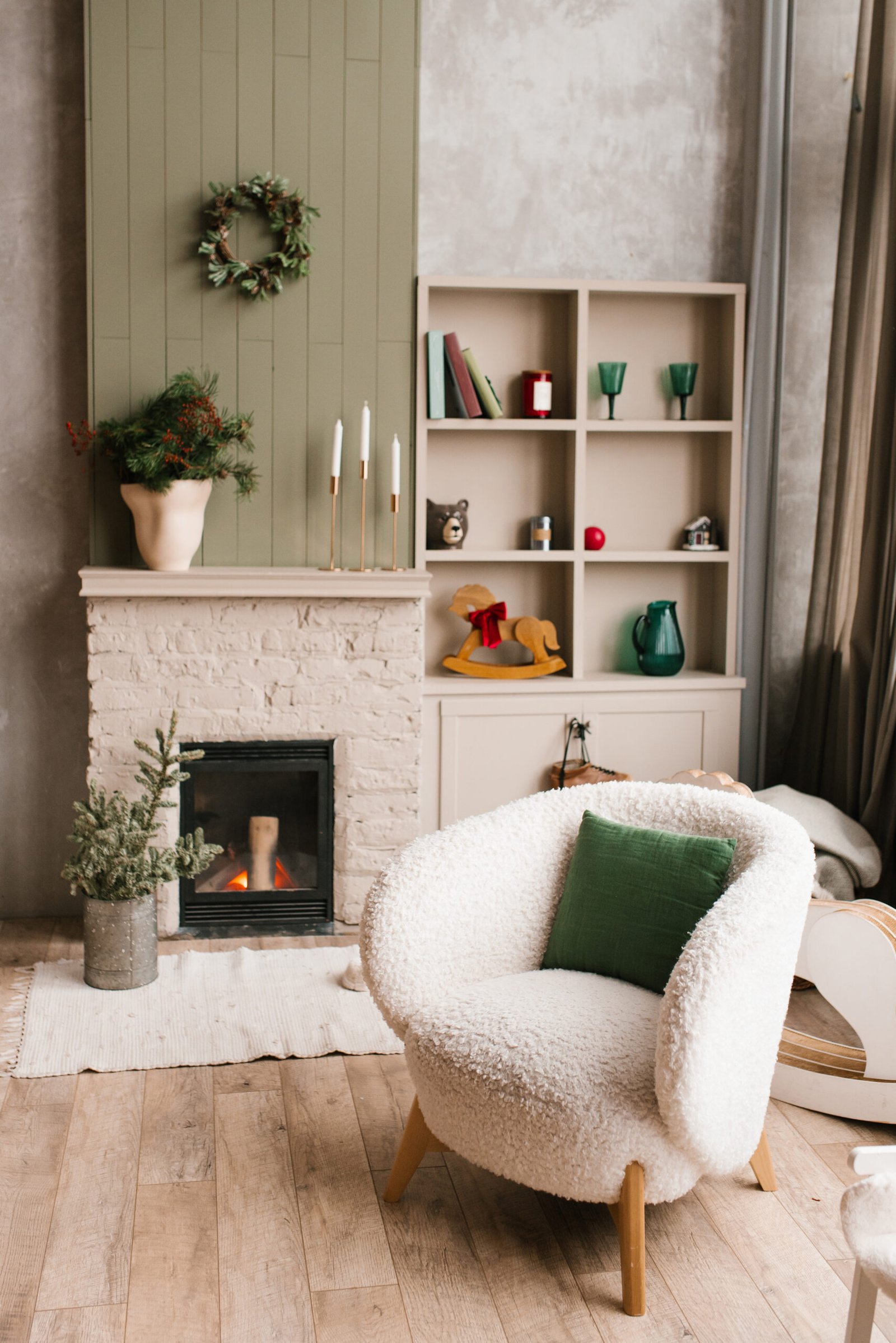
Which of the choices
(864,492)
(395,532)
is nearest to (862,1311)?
(395,532)

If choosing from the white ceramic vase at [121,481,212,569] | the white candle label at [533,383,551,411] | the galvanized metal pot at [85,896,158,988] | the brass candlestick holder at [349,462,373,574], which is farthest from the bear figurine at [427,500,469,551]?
the galvanized metal pot at [85,896,158,988]

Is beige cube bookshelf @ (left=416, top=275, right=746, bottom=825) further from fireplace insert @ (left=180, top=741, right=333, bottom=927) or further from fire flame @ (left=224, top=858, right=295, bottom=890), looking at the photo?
fire flame @ (left=224, top=858, right=295, bottom=890)

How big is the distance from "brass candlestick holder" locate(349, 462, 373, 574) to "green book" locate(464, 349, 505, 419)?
0.47 m

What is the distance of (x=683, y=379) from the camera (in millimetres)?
3754

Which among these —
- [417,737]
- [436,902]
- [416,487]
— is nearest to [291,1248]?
[436,902]

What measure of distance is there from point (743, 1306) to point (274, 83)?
3229 millimetres

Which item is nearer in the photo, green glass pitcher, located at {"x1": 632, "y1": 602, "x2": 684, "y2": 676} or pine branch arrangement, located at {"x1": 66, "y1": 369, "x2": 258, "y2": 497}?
pine branch arrangement, located at {"x1": 66, "y1": 369, "x2": 258, "y2": 497}

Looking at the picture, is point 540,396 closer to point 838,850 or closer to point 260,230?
point 260,230

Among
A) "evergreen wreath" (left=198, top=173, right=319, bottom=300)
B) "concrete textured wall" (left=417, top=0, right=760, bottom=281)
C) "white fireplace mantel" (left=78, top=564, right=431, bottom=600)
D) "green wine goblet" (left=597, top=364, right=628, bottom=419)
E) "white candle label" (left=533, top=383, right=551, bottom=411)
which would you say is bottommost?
"white fireplace mantel" (left=78, top=564, right=431, bottom=600)

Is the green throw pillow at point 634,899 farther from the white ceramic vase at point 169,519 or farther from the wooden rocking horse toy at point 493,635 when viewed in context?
the white ceramic vase at point 169,519

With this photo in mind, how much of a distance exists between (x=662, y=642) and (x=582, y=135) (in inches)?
65.5

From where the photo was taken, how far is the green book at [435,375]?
358cm

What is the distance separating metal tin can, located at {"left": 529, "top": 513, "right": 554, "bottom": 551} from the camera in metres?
3.73

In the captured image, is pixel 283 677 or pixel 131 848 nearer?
pixel 131 848
